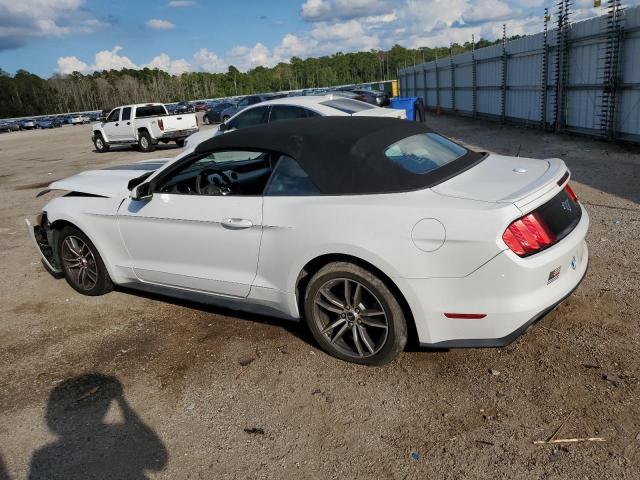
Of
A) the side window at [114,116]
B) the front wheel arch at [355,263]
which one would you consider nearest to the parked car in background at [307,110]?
the front wheel arch at [355,263]

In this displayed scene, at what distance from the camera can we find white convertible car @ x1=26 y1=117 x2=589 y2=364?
296cm

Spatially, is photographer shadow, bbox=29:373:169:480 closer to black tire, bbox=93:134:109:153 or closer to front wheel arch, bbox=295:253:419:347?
front wheel arch, bbox=295:253:419:347

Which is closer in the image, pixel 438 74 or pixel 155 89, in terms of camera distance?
pixel 438 74

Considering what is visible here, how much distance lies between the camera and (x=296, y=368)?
361cm

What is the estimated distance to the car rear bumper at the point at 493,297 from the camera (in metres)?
2.89

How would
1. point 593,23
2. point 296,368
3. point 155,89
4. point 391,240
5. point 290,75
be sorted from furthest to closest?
point 290,75 < point 155,89 < point 593,23 < point 296,368 < point 391,240

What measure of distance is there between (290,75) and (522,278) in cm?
15935

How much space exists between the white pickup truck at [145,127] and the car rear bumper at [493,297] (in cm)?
1797

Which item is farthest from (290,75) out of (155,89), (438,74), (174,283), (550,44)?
(174,283)

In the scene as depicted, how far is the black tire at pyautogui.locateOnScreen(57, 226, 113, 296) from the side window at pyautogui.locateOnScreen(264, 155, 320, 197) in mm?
2138

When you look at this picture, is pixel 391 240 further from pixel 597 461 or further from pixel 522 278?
pixel 597 461

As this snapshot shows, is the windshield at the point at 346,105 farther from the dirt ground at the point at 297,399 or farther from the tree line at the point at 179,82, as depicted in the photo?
the tree line at the point at 179,82

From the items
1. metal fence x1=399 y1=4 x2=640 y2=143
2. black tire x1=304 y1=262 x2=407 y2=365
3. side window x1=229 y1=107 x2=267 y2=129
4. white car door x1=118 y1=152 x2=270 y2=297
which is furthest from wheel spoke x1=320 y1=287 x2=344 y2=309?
metal fence x1=399 y1=4 x2=640 y2=143

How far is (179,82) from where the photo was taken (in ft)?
481
